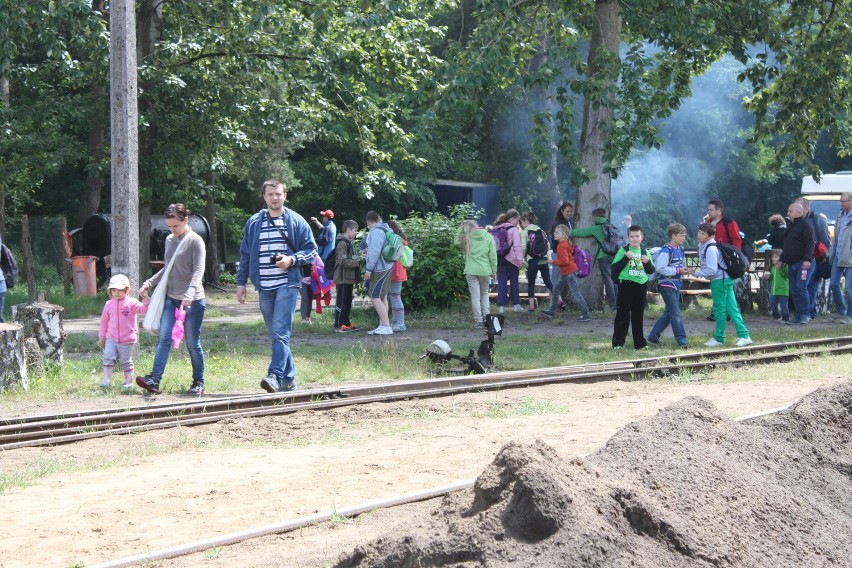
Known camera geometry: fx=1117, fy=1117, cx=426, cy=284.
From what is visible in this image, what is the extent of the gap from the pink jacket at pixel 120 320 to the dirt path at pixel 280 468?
230 centimetres

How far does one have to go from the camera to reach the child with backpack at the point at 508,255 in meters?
19.3

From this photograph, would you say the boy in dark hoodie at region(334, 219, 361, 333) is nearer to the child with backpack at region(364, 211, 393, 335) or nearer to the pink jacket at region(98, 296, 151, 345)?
the child with backpack at region(364, 211, 393, 335)

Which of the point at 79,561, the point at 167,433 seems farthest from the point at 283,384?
the point at 79,561

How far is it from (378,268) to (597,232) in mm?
4359

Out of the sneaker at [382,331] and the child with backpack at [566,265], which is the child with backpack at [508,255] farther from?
the sneaker at [382,331]

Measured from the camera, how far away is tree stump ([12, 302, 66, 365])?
12211 millimetres

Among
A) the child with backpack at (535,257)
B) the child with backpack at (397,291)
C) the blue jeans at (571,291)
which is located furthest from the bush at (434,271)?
the child with backpack at (397,291)

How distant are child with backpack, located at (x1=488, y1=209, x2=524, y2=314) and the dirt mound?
12247 mm

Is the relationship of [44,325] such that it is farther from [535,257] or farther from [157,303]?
[535,257]

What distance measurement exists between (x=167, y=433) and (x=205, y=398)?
4.99 feet

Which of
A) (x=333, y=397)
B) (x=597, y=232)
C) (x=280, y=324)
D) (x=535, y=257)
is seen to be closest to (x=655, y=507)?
(x=333, y=397)

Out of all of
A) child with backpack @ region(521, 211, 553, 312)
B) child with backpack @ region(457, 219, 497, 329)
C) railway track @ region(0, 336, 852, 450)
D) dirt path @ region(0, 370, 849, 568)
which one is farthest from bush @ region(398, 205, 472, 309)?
dirt path @ region(0, 370, 849, 568)

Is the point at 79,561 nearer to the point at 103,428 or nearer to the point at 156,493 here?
the point at 156,493

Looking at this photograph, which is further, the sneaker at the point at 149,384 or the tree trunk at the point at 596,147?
the tree trunk at the point at 596,147
